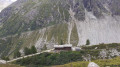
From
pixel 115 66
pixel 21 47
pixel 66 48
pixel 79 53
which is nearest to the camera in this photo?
pixel 115 66

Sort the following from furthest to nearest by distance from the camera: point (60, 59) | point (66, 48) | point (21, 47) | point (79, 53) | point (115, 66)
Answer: point (21, 47) < point (66, 48) < point (79, 53) < point (60, 59) < point (115, 66)

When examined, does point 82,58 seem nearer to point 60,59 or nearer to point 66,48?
point 60,59

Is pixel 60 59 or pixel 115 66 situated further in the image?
pixel 60 59

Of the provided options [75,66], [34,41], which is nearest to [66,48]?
[75,66]

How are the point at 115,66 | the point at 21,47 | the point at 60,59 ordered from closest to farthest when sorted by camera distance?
the point at 115,66 → the point at 60,59 → the point at 21,47

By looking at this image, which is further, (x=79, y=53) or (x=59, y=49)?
(x=59, y=49)

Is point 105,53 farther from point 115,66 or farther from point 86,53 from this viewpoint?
point 115,66

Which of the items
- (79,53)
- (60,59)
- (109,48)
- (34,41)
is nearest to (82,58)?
(79,53)

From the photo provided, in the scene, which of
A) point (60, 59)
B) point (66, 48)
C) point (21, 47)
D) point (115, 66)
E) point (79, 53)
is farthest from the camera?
point (21, 47)
